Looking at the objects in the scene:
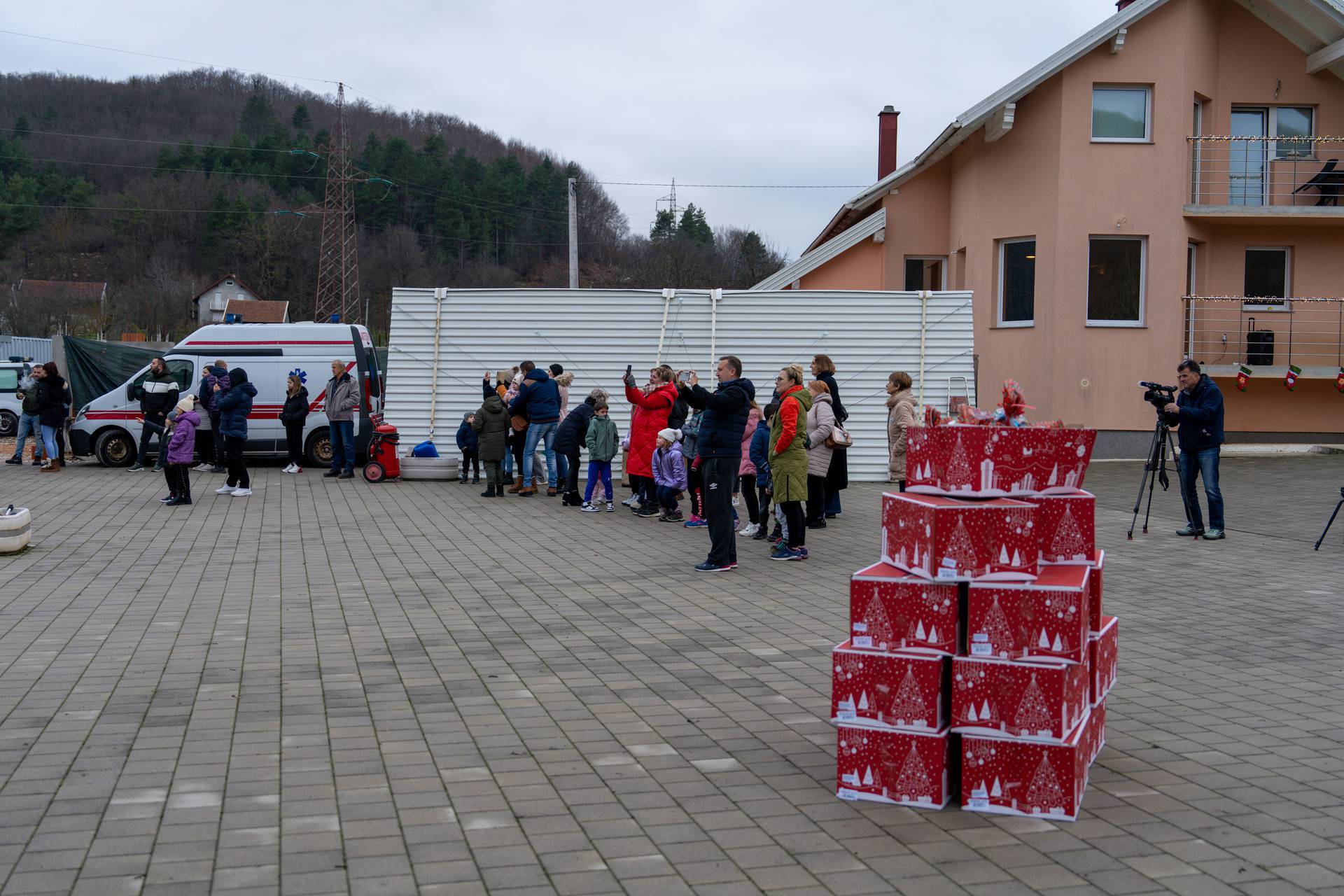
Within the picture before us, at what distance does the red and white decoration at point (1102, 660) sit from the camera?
16.9 ft

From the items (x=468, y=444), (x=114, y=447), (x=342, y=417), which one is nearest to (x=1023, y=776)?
(x=468, y=444)

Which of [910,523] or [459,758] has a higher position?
[910,523]

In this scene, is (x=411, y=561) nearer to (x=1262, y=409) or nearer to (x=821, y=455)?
(x=821, y=455)

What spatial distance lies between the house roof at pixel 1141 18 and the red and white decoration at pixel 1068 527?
17449 mm

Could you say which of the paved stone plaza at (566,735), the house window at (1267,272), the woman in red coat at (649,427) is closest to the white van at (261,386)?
the woman in red coat at (649,427)

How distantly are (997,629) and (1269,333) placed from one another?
20.2 metres

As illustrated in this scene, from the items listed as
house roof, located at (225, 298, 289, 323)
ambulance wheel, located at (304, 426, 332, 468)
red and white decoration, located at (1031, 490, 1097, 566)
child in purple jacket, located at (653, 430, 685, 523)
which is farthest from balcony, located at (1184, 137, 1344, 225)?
house roof, located at (225, 298, 289, 323)

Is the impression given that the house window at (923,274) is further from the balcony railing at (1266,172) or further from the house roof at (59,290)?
the house roof at (59,290)

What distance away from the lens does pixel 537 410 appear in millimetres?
17078

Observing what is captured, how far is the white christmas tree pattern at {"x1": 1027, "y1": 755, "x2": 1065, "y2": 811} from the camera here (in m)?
4.62

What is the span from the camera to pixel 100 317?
50344 mm

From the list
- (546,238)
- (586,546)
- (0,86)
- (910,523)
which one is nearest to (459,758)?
(910,523)

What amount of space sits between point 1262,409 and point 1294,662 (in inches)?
665

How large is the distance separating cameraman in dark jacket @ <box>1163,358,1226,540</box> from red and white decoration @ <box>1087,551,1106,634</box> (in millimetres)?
7445
